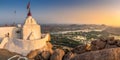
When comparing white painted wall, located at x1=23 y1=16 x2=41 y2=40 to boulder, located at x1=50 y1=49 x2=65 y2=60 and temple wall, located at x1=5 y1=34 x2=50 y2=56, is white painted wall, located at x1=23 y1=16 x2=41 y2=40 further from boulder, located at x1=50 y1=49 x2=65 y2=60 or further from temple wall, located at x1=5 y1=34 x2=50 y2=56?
boulder, located at x1=50 y1=49 x2=65 y2=60

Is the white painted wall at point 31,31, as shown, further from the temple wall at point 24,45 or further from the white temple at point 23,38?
the temple wall at point 24,45

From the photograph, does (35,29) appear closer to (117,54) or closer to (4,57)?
(4,57)

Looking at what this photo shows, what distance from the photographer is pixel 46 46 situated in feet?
116

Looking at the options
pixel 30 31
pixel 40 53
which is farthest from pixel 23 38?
pixel 40 53

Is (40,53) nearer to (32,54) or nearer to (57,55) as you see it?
(32,54)

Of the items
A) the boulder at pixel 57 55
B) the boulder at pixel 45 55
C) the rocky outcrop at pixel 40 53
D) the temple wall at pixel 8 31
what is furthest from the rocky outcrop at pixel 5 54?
the boulder at pixel 57 55

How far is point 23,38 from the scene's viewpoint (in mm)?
35406

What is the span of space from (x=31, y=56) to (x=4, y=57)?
10.7ft

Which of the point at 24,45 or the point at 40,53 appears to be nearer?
the point at 40,53

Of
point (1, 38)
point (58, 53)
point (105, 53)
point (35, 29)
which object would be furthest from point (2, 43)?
point (105, 53)

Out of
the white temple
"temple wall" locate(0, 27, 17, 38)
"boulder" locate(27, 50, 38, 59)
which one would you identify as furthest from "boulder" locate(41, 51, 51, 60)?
"temple wall" locate(0, 27, 17, 38)

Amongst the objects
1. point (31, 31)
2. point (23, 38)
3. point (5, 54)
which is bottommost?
point (5, 54)

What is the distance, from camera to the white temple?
111 feet

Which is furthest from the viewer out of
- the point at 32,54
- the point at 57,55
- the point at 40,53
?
the point at 32,54
